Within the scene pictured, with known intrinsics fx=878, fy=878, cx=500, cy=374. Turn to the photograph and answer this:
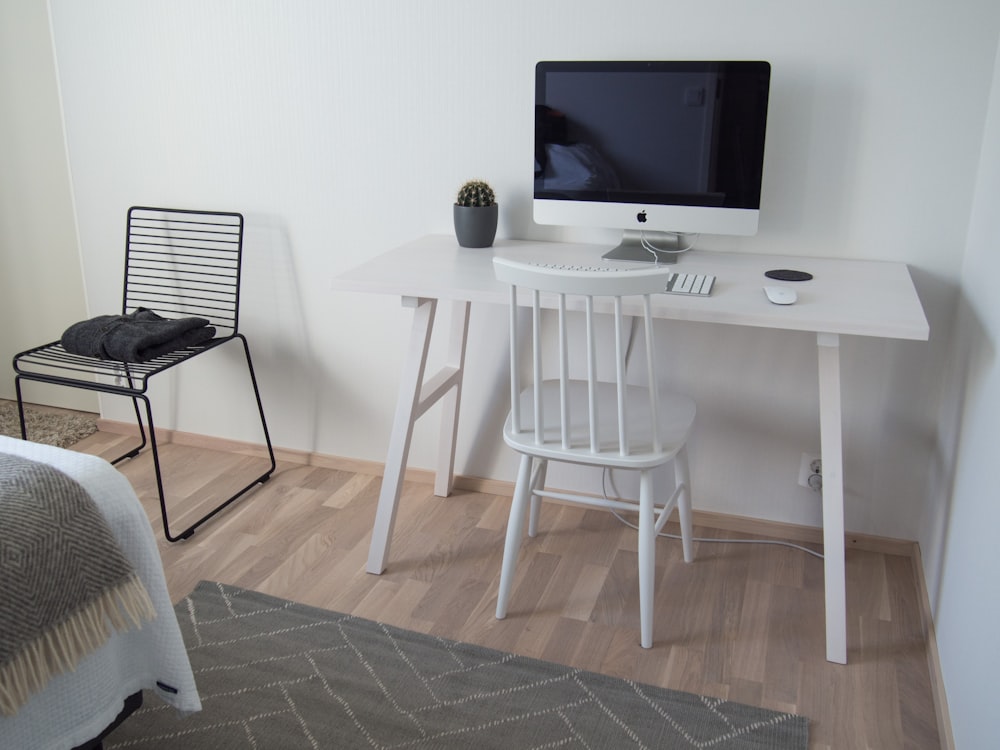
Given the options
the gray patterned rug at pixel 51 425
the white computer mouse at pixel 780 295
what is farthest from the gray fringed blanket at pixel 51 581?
the gray patterned rug at pixel 51 425

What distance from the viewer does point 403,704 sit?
5.78 feet

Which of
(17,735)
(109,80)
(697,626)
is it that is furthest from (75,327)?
(697,626)

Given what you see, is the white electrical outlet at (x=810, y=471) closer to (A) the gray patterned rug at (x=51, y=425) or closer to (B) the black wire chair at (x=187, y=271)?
(B) the black wire chair at (x=187, y=271)

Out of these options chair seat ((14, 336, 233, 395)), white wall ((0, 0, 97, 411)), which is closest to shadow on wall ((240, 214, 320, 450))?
chair seat ((14, 336, 233, 395))

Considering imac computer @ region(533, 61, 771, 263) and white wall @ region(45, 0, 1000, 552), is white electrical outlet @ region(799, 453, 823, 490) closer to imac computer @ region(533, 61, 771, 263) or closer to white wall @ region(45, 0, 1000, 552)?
white wall @ region(45, 0, 1000, 552)

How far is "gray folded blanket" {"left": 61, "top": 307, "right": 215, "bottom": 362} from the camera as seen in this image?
232 cm

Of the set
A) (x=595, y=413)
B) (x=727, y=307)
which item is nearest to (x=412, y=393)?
(x=595, y=413)

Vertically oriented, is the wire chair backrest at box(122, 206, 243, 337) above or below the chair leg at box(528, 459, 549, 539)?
above

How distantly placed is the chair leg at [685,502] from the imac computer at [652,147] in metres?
0.50

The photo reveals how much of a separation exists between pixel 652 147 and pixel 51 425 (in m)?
2.32

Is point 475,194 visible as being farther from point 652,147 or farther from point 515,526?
point 515,526

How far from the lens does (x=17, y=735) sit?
1235 millimetres

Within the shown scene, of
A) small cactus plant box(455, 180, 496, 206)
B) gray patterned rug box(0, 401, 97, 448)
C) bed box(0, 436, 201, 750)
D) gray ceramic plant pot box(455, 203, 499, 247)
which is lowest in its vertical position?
gray patterned rug box(0, 401, 97, 448)

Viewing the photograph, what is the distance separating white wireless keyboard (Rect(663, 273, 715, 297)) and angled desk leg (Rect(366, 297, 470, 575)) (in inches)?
22.4
